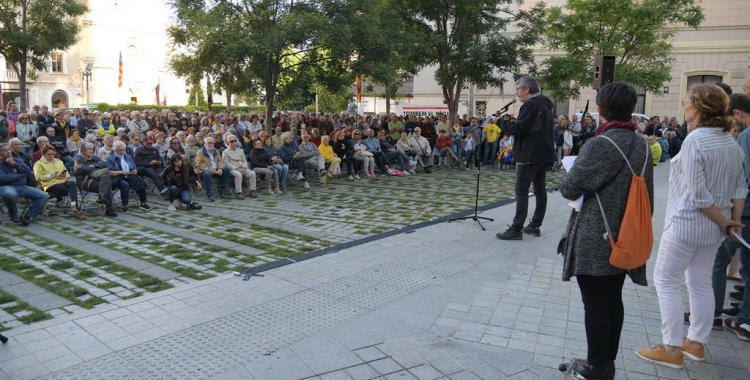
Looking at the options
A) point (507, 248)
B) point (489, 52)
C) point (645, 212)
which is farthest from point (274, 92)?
point (645, 212)

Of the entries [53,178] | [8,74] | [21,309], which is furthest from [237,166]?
[8,74]

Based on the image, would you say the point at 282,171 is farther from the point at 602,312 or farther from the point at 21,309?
the point at 602,312

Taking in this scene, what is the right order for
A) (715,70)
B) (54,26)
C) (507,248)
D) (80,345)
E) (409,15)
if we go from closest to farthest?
(80,345) → (507,248) → (409,15) → (54,26) → (715,70)

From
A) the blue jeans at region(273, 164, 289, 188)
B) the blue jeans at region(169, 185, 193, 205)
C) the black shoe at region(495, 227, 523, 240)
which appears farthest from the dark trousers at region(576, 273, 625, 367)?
the blue jeans at region(273, 164, 289, 188)

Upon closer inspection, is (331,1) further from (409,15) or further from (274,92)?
(409,15)

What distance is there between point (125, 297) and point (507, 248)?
4.21 m

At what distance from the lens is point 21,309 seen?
4906mm

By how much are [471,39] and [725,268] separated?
48.1 feet

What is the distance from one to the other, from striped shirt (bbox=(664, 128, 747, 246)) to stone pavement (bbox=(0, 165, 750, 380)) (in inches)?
36.1

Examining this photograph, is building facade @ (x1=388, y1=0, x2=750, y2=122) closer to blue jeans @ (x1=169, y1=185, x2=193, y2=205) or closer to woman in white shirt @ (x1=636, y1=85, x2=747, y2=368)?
blue jeans @ (x1=169, y1=185, x2=193, y2=205)

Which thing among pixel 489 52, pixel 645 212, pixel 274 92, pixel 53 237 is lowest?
pixel 53 237

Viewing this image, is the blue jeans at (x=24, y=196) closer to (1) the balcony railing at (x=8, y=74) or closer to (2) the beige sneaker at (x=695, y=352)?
(2) the beige sneaker at (x=695, y=352)

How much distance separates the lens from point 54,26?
20547 mm

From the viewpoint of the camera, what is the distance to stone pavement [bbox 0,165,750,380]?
3.70 m
